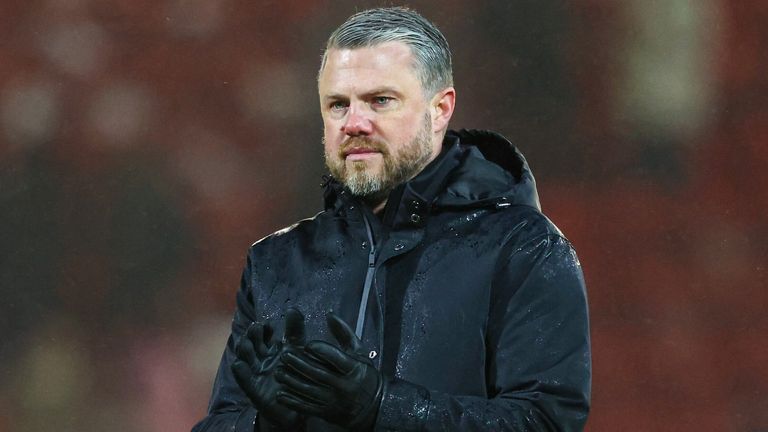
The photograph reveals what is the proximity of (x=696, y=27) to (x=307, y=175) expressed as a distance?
91cm

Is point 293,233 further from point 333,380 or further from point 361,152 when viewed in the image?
point 333,380

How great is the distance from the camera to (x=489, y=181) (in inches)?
57.1

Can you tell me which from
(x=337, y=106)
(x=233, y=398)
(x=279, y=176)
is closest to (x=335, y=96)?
(x=337, y=106)

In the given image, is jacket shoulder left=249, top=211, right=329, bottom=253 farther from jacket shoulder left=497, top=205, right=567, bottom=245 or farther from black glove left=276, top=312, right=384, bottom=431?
black glove left=276, top=312, right=384, bottom=431

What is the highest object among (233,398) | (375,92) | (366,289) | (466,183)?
(375,92)

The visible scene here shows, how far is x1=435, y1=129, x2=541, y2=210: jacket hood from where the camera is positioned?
1.43 metres

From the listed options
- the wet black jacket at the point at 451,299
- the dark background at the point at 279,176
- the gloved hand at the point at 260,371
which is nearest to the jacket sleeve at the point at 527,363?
the wet black jacket at the point at 451,299

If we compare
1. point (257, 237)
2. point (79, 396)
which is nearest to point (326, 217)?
point (257, 237)

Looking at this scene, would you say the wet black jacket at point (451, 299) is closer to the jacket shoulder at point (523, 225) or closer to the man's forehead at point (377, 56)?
the jacket shoulder at point (523, 225)

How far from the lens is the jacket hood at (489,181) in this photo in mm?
1426

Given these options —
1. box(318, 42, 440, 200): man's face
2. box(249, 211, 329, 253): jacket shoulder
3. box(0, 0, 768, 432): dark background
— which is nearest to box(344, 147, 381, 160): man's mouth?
box(318, 42, 440, 200): man's face

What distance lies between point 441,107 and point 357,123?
13cm

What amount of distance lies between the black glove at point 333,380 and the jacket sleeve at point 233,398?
0.16m

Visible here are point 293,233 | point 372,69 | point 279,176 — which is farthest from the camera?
point 279,176
